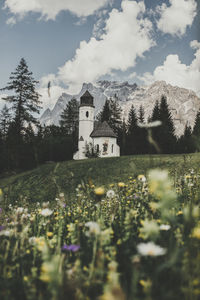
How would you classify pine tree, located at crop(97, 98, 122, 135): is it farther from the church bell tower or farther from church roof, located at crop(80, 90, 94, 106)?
the church bell tower

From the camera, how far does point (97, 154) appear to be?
3378 cm

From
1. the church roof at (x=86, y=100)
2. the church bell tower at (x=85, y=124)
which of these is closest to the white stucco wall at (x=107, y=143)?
the church bell tower at (x=85, y=124)

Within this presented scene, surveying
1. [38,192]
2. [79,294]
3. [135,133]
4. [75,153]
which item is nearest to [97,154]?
[75,153]

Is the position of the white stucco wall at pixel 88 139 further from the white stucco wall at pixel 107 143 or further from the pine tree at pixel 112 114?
the pine tree at pixel 112 114

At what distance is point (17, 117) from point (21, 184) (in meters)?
14.3

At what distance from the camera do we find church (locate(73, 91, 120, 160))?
37938 millimetres

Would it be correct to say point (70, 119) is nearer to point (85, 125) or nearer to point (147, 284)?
point (85, 125)

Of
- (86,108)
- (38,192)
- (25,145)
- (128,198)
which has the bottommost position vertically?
(38,192)

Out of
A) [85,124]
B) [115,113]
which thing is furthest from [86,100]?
[115,113]

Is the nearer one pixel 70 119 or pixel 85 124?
pixel 85 124

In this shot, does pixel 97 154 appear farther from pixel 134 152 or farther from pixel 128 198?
pixel 128 198

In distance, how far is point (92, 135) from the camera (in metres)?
39.5

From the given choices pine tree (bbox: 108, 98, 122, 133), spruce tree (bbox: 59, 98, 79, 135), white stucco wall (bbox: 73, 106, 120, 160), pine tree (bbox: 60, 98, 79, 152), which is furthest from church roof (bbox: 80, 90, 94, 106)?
spruce tree (bbox: 59, 98, 79, 135)

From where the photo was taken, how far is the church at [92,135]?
124 feet
